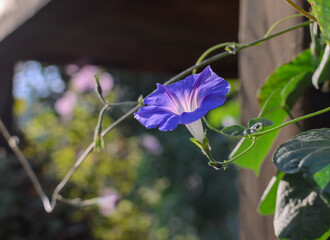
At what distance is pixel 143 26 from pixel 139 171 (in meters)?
3.85

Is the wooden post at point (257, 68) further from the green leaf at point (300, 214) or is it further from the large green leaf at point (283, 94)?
the green leaf at point (300, 214)

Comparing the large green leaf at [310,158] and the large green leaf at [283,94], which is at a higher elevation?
the large green leaf at [310,158]

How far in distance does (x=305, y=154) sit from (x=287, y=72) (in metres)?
0.27

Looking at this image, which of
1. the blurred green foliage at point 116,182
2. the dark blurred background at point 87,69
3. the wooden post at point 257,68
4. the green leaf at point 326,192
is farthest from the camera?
the blurred green foliage at point 116,182

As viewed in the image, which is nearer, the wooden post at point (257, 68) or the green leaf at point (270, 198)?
the green leaf at point (270, 198)

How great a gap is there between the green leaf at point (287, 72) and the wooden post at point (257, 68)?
1.2 inches

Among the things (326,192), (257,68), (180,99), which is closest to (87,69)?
(257,68)

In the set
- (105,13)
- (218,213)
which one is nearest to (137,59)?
(105,13)

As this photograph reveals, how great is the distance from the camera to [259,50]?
706 mm

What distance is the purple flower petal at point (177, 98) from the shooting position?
37cm

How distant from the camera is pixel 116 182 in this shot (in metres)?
3.40

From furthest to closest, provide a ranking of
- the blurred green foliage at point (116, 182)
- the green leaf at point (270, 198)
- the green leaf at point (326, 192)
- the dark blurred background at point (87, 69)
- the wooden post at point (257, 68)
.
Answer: the blurred green foliage at point (116, 182), the dark blurred background at point (87, 69), the wooden post at point (257, 68), the green leaf at point (270, 198), the green leaf at point (326, 192)

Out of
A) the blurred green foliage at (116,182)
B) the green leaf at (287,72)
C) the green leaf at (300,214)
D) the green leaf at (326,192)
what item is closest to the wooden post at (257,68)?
the green leaf at (287,72)

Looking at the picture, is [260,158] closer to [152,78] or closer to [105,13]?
[105,13]
